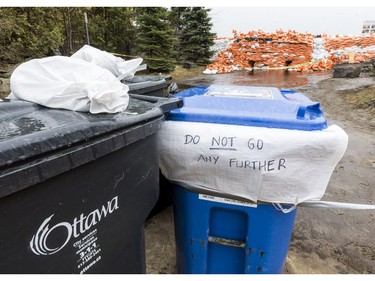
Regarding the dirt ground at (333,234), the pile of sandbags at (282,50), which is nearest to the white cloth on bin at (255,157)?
the dirt ground at (333,234)

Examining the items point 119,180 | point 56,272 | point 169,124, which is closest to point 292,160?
point 169,124

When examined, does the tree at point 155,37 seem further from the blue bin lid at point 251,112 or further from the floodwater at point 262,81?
the blue bin lid at point 251,112

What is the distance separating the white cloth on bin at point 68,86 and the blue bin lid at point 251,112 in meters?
0.37

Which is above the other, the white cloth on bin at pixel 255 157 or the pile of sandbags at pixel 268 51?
the pile of sandbags at pixel 268 51

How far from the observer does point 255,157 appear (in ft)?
4.06

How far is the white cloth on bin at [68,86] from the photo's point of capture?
1.04m

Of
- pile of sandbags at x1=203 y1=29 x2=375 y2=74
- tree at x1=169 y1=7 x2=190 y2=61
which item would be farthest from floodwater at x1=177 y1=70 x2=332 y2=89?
tree at x1=169 y1=7 x2=190 y2=61

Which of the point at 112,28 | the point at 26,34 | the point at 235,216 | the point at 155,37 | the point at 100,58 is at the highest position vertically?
the point at 112,28

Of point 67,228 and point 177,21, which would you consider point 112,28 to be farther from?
point 67,228

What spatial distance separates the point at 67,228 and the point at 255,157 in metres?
0.80

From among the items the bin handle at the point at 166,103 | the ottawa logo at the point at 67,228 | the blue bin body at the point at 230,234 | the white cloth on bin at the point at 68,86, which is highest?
the white cloth on bin at the point at 68,86

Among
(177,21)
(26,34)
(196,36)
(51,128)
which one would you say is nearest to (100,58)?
(51,128)

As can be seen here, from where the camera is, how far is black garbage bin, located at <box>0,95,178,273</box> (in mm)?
730

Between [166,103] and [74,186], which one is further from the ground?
[166,103]
